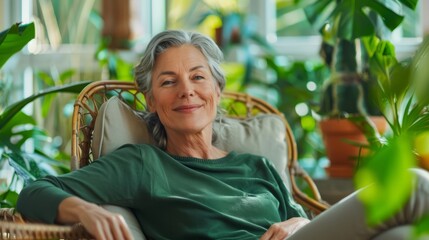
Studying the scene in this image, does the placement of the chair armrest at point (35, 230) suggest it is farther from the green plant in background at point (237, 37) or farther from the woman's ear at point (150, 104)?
the green plant in background at point (237, 37)

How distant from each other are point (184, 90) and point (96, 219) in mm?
570

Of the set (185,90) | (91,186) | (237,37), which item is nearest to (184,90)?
(185,90)

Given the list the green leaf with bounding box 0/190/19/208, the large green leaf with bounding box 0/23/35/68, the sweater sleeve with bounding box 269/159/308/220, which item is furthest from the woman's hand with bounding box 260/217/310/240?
the green leaf with bounding box 0/190/19/208

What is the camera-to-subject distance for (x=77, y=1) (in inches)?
179

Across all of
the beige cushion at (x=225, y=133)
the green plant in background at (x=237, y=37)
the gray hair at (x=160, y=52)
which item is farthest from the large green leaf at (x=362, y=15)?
the green plant in background at (x=237, y=37)

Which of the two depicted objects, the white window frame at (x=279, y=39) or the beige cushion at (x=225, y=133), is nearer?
the beige cushion at (x=225, y=133)

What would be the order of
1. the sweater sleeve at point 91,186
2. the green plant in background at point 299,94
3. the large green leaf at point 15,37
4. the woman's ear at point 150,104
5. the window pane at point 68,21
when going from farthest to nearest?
1. the window pane at point 68,21
2. the green plant in background at point 299,94
3. the large green leaf at point 15,37
4. the woman's ear at point 150,104
5. the sweater sleeve at point 91,186

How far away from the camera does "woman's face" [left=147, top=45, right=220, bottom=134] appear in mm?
1950

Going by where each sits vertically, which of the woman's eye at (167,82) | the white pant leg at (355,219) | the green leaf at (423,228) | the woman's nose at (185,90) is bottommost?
the white pant leg at (355,219)

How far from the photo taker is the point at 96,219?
4.83ft

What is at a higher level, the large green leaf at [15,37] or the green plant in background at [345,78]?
the large green leaf at [15,37]

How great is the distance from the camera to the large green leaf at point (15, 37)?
215 centimetres

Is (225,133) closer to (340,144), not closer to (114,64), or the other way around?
(340,144)

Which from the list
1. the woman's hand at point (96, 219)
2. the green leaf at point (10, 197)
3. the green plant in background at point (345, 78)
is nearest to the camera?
the woman's hand at point (96, 219)
